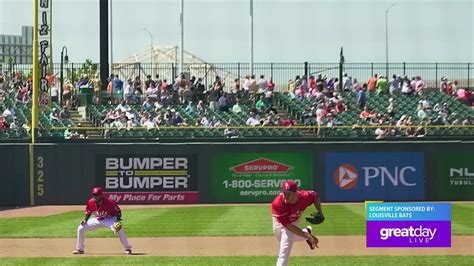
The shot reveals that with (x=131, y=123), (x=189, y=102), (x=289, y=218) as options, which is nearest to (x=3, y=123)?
(x=131, y=123)

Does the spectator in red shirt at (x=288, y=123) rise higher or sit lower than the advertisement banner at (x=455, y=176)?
higher

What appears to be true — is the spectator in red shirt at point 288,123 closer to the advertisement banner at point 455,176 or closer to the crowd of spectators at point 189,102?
the crowd of spectators at point 189,102

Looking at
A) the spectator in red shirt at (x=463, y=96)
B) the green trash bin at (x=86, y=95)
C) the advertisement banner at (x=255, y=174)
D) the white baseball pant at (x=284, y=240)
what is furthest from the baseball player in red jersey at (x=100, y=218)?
the spectator in red shirt at (x=463, y=96)

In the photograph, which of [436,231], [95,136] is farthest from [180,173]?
[436,231]

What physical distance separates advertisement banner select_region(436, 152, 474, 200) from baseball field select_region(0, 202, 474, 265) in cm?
242

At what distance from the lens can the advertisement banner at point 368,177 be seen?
29703 mm

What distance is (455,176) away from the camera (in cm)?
2997

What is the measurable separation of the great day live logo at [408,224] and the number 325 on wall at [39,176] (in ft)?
54.9

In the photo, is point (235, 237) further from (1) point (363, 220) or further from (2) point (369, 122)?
(2) point (369, 122)

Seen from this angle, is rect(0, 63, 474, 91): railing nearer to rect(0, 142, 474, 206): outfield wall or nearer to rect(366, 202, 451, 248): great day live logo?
rect(0, 142, 474, 206): outfield wall

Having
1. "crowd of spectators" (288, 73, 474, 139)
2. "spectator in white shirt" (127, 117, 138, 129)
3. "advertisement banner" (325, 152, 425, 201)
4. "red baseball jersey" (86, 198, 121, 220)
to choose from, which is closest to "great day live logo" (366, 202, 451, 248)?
"red baseball jersey" (86, 198, 121, 220)

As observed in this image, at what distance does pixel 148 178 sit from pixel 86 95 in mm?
5995

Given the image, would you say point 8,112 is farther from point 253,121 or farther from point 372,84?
point 372,84

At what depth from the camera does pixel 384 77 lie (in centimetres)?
3653
